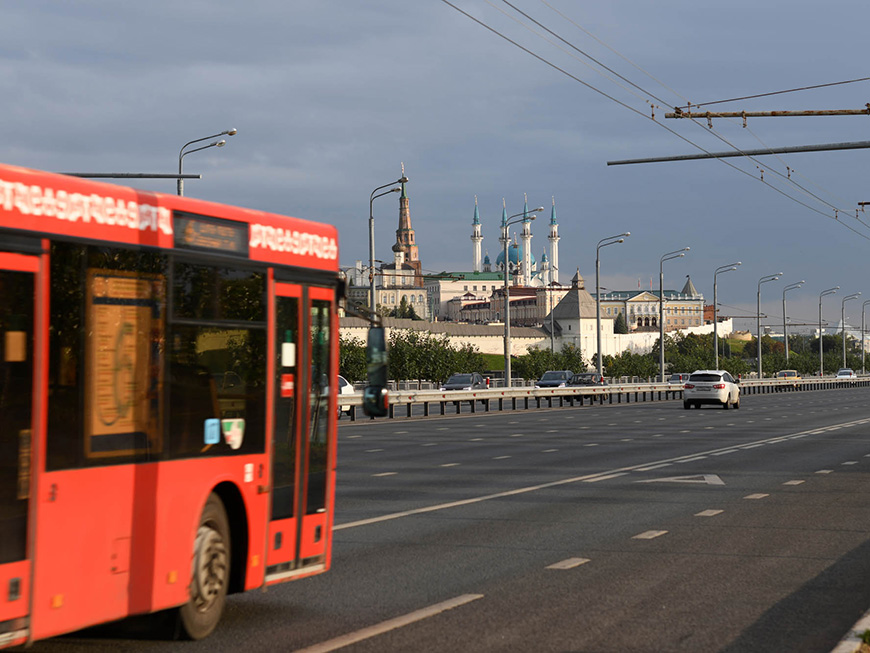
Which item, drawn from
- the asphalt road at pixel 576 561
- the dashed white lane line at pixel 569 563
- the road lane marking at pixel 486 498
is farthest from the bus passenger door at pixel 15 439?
the road lane marking at pixel 486 498

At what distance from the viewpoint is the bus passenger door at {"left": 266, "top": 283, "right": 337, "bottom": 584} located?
7.93m

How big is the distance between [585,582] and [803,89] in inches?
736

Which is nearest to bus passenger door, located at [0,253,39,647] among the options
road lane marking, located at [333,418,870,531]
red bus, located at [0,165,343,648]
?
red bus, located at [0,165,343,648]

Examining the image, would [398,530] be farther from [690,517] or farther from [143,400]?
[143,400]

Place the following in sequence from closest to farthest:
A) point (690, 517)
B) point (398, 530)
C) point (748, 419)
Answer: point (398, 530) < point (690, 517) < point (748, 419)

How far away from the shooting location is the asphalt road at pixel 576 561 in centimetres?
741

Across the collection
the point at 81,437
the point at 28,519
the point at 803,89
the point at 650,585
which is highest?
the point at 803,89

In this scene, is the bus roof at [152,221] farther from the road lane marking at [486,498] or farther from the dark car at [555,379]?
the dark car at [555,379]

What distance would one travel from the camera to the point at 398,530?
12188 millimetres

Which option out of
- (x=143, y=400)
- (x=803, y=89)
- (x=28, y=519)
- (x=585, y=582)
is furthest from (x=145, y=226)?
(x=803, y=89)

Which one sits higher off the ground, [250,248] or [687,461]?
[250,248]

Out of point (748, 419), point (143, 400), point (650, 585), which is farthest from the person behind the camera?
point (748, 419)

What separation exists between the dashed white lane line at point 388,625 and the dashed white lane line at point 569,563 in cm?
144

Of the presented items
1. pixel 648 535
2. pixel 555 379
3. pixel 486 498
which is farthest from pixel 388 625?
pixel 555 379
